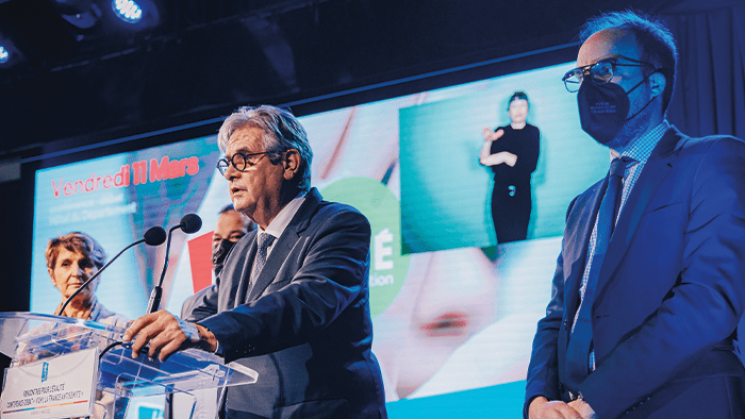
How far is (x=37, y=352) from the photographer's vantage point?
1.88 meters

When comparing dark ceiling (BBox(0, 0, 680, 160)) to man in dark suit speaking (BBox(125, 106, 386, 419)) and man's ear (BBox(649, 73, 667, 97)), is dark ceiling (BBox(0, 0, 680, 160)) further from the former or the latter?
man's ear (BBox(649, 73, 667, 97))

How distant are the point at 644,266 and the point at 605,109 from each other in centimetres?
50

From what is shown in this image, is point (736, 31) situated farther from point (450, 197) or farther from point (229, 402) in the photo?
point (229, 402)

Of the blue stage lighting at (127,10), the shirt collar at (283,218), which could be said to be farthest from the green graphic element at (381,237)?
the blue stage lighting at (127,10)

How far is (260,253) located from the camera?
8.53ft

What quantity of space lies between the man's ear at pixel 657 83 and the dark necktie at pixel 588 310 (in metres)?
0.31

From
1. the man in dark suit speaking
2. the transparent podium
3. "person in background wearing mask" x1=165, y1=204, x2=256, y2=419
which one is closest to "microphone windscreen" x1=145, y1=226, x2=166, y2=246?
the man in dark suit speaking

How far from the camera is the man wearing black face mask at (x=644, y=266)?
5.38 feet

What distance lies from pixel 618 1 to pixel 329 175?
6.37ft

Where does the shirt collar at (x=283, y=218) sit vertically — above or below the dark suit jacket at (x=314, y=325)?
above

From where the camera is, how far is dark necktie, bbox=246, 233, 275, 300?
8.33ft

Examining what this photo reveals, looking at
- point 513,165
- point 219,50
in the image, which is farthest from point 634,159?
point 219,50

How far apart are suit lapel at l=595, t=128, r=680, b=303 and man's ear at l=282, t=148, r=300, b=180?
1.27 m

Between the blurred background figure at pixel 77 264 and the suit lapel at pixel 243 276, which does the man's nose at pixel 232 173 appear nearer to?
the suit lapel at pixel 243 276
